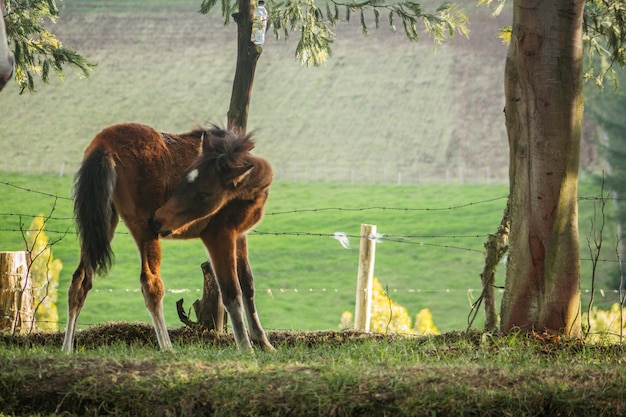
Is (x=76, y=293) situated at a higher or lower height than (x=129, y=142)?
lower

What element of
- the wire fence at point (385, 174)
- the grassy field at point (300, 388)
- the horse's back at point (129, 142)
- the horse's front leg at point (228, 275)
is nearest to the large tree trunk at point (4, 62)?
the grassy field at point (300, 388)

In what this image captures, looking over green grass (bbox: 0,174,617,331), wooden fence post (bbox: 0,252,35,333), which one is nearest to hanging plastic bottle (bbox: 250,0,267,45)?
wooden fence post (bbox: 0,252,35,333)

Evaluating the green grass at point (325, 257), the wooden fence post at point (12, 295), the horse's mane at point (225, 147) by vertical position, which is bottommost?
the green grass at point (325, 257)

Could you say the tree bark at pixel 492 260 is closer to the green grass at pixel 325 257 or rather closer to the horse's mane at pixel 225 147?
the horse's mane at pixel 225 147

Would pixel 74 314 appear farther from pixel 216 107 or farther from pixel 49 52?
pixel 216 107

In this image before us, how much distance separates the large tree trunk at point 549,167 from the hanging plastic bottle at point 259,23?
295 cm

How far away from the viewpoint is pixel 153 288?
21.8ft

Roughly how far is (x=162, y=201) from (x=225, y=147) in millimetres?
676

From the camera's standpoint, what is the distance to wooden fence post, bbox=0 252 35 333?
350 inches

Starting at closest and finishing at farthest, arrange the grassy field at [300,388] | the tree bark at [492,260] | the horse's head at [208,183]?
the grassy field at [300,388] → the horse's head at [208,183] → the tree bark at [492,260]

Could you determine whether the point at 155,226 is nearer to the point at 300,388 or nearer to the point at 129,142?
the point at 129,142

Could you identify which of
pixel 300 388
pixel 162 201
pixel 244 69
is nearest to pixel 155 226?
pixel 162 201

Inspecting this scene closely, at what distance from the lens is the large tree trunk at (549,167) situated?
22.0ft

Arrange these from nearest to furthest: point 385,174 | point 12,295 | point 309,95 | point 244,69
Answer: point 12,295, point 244,69, point 385,174, point 309,95
